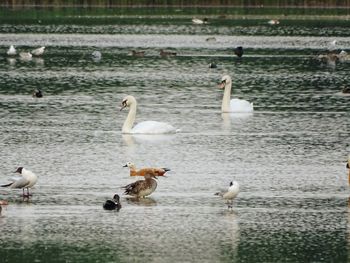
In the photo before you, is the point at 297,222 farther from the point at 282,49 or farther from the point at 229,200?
the point at 282,49

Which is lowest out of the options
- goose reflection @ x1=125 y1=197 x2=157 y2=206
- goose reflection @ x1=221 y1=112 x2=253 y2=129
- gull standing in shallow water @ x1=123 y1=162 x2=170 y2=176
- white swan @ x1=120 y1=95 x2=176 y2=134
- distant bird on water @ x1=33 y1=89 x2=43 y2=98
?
goose reflection @ x1=221 y1=112 x2=253 y2=129

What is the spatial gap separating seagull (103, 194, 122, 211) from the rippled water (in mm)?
112

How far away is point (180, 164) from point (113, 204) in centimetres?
489

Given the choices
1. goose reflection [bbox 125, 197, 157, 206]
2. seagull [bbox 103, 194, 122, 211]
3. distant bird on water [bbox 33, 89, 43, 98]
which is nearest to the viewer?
seagull [bbox 103, 194, 122, 211]

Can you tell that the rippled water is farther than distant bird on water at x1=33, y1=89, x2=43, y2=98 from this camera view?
No

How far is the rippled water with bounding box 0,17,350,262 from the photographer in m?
17.3

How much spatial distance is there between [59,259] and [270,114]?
17463 millimetres

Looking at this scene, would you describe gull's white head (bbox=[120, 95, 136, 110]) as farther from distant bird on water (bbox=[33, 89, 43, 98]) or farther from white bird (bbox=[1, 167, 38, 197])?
white bird (bbox=[1, 167, 38, 197])

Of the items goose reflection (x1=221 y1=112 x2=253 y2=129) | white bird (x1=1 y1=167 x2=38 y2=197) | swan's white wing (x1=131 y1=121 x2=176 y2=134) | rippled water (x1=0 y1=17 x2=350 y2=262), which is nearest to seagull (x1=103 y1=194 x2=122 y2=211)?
rippled water (x1=0 y1=17 x2=350 y2=262)

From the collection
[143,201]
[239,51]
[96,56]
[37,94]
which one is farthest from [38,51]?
[143,201]

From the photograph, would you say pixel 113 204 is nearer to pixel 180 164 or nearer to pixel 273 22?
pixel 180 164

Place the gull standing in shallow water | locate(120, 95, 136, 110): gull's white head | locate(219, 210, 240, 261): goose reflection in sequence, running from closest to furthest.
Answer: locate(219, 210, 240, 261): goose reflection → the gull standing in shallow water → locate(120, 95, 136, 110): gull's white head

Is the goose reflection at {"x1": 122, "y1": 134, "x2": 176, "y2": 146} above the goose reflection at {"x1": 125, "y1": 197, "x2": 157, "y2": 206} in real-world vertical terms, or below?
below

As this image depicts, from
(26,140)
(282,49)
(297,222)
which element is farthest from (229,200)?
(282,49)
